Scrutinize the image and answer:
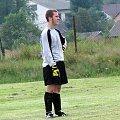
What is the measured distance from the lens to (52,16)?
29.3ft

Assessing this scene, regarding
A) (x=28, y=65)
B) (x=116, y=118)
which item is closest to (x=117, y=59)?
(x=28, y=65)

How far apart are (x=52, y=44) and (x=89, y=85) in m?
7.57

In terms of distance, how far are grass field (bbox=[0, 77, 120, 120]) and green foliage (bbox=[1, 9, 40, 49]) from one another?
457 inches

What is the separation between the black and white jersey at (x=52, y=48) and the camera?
8805 mm

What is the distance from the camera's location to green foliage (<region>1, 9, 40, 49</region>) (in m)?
29.9

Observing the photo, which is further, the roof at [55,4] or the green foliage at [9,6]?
the roof at [55,4]

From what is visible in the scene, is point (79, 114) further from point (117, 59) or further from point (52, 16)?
point (117, 59)

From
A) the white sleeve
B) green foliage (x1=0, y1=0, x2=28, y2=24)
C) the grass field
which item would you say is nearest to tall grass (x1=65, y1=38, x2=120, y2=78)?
the grass field

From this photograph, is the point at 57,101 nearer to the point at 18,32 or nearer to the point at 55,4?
the point at 18,32

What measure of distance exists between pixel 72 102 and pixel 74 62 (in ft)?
33.6

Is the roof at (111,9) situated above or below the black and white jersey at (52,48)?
below

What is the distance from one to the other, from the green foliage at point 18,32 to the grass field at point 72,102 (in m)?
11.6

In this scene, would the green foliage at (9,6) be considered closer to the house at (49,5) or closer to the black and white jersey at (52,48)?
the house at (49,5)

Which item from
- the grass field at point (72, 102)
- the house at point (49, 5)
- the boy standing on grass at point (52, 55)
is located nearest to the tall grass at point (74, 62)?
the grass field at point (72, 102)
